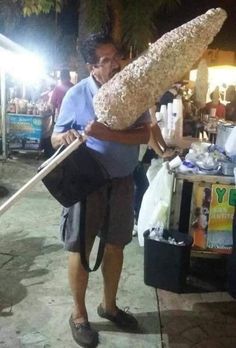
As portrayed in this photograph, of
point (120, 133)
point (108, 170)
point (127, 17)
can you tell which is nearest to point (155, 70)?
point (120, 133)

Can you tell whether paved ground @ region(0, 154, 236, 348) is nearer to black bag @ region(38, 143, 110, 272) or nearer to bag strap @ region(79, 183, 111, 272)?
bag strap @ region(79, 183, 111, 272)

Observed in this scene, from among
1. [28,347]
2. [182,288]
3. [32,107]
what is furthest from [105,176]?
[32,107]

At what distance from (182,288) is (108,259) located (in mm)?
1049

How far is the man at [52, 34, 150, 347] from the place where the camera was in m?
2.74

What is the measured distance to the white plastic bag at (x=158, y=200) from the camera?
13.3 feet

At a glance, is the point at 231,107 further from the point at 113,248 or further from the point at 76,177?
the point at 76,177

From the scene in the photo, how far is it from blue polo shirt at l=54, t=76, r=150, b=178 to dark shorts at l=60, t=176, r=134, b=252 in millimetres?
133

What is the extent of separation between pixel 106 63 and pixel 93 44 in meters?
0.14

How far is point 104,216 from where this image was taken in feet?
10.1

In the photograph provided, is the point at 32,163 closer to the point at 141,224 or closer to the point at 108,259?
the point at 141,224

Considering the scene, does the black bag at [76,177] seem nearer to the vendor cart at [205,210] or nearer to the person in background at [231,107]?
the vendor cart at [205,210]

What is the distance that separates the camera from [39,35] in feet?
34.9

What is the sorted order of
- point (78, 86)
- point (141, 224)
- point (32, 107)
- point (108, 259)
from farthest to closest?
1. point (32, 107)
2. point (141, 224)
3. point (108, 259)
4. point (78, 86)

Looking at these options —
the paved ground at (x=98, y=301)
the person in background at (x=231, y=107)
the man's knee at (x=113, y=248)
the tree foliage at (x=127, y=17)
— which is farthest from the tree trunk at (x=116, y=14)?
the man's knee at (x=113, y=248)
